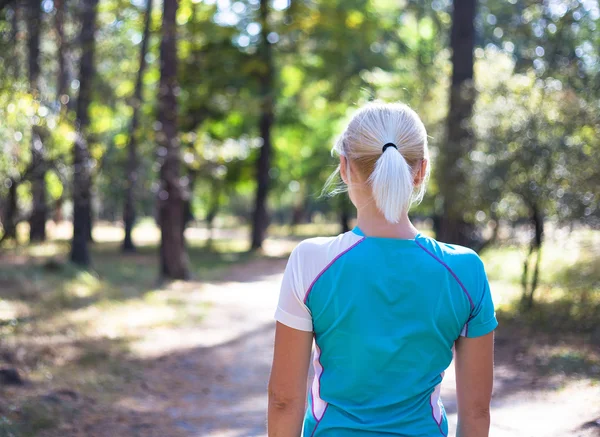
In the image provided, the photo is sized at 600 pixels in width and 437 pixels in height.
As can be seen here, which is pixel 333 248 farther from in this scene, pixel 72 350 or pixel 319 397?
pixel 72 350

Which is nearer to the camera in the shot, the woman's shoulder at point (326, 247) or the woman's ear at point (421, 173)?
the woman's shoulder at point (326, 247)

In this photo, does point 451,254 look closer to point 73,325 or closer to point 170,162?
point 73,325

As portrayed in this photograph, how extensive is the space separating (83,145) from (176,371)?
375 cm

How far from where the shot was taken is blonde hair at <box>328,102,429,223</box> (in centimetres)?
206

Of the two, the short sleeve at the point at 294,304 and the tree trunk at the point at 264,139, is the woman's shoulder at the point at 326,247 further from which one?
the tree trunk at the point at 264,139

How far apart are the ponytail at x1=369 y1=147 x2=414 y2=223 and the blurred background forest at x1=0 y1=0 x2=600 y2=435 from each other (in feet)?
2.67

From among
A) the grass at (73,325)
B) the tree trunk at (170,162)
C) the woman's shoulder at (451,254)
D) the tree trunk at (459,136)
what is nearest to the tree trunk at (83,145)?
the grass at (73,325)

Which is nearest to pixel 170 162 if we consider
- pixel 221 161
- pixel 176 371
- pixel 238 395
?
pixel 221 161

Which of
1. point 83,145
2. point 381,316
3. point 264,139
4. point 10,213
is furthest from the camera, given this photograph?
point 264,139

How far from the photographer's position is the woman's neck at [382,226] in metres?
2.12

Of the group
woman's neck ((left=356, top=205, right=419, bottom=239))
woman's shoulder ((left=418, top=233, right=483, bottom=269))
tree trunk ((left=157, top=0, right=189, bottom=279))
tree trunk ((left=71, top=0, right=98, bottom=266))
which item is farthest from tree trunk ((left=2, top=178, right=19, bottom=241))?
tree trunk ((left=157, top=0, right=189, bottom=279))

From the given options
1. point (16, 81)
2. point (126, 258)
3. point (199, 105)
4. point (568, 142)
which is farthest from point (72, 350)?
point (199, 105)

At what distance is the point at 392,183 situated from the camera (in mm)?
2062

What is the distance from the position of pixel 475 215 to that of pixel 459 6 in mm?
5578
